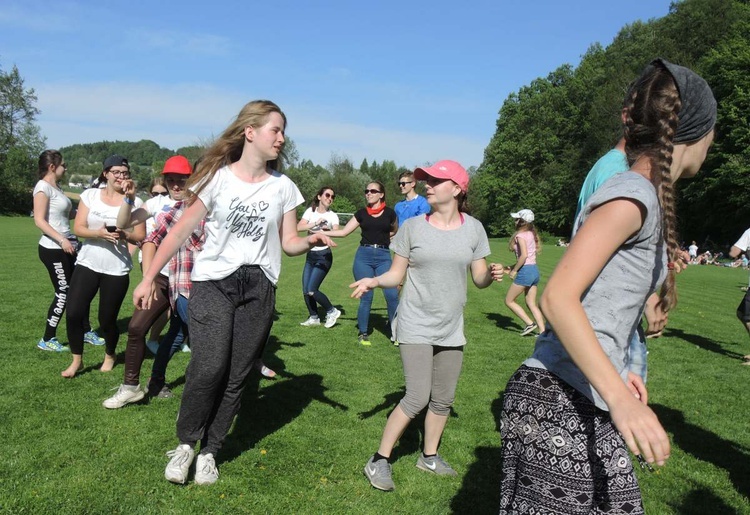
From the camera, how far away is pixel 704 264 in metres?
39.0

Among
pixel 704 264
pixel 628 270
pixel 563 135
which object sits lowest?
pixel 704 264

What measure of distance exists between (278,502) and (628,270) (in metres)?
2.92

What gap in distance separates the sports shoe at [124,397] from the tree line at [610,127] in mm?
40208

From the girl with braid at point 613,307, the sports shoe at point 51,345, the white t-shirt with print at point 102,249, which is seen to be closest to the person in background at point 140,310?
the white t-shirt with print at point 102,249

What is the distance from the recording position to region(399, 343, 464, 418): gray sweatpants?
403 cm

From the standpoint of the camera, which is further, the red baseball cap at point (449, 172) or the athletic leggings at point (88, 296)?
the athletic leggings at point (88, 296)

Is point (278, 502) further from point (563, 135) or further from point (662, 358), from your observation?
point (563, 135)

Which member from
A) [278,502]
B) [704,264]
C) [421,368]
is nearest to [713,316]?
[421,368]

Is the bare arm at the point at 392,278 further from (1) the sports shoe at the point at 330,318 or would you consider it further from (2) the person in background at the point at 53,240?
(1) the sports shoe at the point at 330,318

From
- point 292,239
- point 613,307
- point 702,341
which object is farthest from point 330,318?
point 613,307

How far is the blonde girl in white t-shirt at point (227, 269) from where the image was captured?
369 centimetres

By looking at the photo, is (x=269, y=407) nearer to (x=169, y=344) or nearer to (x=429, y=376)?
(x=169, y=344)

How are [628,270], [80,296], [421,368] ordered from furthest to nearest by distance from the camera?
[80,296] → [421,368] → [628,270]

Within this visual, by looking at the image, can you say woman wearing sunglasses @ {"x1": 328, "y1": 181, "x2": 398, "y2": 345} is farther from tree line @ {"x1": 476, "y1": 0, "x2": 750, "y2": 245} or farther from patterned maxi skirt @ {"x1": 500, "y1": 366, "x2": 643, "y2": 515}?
tree line @ {"x1": 476, "y1": 0, "x2": 750, "y2": 245}
